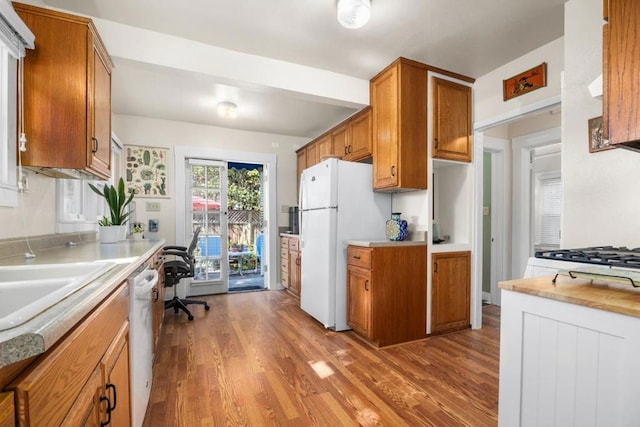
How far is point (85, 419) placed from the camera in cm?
74

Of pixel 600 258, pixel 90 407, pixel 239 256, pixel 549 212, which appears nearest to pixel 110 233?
pixel 90 407

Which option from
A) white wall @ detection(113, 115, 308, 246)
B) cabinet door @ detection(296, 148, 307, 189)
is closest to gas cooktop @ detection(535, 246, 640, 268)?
cabinet door @ detection(296, 148, 307, 189)

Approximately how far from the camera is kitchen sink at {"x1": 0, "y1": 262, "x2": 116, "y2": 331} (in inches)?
22.5

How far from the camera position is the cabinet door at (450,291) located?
269 cm

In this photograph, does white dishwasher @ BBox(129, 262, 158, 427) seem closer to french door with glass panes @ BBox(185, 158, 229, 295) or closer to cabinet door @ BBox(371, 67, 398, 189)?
cabinet door @ BBox(371, 67, 398, 189)

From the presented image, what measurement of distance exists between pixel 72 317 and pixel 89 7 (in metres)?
2.18

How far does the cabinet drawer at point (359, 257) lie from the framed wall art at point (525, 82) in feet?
5.82

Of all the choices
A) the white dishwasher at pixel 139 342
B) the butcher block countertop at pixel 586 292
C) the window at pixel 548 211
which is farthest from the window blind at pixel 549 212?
the white dishwasher at pixel 139 342

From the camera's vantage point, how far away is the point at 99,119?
72.7 inches

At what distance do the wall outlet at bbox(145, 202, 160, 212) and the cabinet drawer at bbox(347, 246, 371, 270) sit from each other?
2685 mm

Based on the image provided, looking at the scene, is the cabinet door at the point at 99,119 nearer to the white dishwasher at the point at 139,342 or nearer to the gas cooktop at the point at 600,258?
the white dishwasher at the point at 139,342

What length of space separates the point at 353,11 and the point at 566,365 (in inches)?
77.0

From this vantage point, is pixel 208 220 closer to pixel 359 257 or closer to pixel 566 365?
pixel 359 257

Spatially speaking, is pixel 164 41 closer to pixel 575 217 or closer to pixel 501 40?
pixel 501 40
